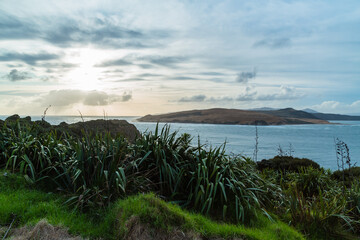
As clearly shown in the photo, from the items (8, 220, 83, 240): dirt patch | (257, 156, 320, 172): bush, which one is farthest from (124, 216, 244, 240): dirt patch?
(257, 156, 320, 172): bush

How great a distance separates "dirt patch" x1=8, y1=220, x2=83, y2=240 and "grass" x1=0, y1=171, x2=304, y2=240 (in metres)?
0.10

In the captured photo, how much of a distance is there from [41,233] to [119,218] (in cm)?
97

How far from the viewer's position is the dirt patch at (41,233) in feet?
10.9

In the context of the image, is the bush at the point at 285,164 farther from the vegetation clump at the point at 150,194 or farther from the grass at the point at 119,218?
the grass at the point at 119,218

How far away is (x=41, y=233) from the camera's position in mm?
3377

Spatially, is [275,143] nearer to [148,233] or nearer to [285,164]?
[285,164]

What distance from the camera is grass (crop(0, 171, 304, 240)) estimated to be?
3609 mm

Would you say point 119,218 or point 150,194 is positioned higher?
point 150,194

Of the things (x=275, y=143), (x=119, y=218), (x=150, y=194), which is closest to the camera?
(x=119, y=218)

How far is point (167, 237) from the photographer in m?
3.51

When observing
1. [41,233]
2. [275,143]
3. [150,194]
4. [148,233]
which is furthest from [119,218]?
[275,143]

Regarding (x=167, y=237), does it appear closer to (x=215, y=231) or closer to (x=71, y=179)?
(x=215, y=231)

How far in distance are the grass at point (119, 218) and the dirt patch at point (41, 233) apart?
101mm

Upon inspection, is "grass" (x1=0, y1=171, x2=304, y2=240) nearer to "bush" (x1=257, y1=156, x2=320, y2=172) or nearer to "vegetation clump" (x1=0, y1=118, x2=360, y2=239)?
"vegetation clump" (x1=0, y1=118, x2=360, y2=239)
